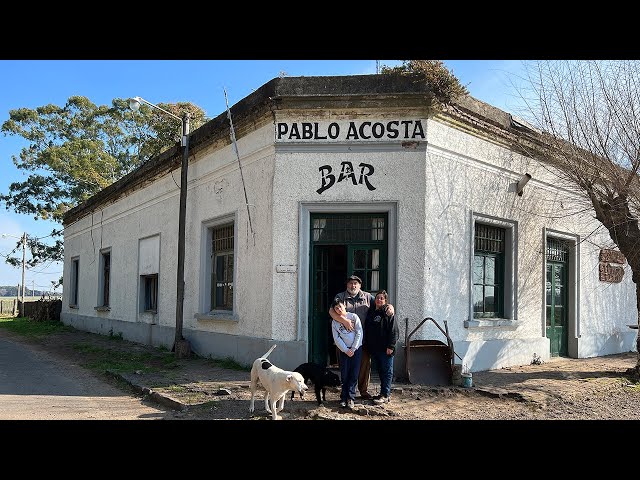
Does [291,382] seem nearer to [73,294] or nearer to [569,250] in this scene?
[569,250]

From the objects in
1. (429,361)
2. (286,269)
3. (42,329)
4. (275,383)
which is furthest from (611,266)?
(42,329)

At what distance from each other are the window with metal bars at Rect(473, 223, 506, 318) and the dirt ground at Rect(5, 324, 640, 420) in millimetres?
1210

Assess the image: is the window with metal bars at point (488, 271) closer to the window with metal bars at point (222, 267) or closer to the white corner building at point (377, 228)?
the white corner building at point (377, 228)

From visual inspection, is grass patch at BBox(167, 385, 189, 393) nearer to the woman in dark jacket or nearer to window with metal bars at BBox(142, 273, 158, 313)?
the woman in dark jacket

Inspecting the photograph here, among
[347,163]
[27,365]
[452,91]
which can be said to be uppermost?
[452,91]

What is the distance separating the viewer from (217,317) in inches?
456

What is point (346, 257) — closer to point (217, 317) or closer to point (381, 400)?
point (381, 400)

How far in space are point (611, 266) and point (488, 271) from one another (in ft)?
17.0

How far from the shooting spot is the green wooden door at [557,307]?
1272 centimetres

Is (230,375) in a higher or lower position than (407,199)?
lower

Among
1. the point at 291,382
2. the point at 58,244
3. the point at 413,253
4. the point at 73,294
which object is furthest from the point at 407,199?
the point at 58,244

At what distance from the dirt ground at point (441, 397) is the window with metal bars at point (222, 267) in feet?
4.29

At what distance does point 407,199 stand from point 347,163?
118cm

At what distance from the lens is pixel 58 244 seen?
127 ft
